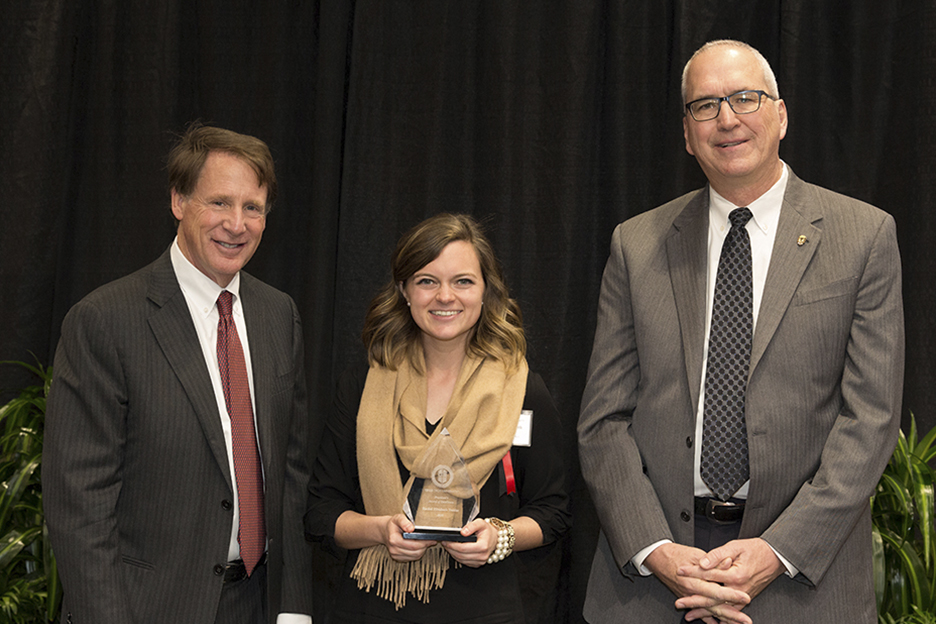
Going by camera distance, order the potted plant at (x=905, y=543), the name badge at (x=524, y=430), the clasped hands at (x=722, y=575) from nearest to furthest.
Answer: the clasped hands at (x=722, y=575) < the name badge at (x=524, y=430) < the potted plant at (x=905, y=543)

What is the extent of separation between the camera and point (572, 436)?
12.0 ft

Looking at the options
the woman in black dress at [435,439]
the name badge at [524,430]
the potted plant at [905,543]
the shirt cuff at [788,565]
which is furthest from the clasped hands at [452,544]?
the potted plant at [905,543]

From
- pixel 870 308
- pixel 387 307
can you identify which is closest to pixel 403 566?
pixel 387 307

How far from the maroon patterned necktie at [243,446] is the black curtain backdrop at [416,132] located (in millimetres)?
1609

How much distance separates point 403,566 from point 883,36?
9.49ft

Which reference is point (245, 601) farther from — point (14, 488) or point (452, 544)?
point (14, 488)

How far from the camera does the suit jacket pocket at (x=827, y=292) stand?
184 cm

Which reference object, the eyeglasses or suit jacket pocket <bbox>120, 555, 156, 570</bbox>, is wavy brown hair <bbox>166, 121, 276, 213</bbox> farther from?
the eyeglasses

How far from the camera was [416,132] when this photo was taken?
3.65m

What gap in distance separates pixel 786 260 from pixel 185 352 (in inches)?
55.5

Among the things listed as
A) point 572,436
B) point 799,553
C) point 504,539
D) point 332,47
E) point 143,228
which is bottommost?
point 572,436

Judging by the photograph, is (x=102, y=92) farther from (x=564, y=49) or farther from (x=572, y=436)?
(x=572, y=436)

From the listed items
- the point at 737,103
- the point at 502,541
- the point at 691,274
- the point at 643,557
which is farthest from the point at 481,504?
the point at 737,103

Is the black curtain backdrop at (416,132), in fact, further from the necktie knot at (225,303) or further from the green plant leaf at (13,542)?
the necktie knot at (225,303)
